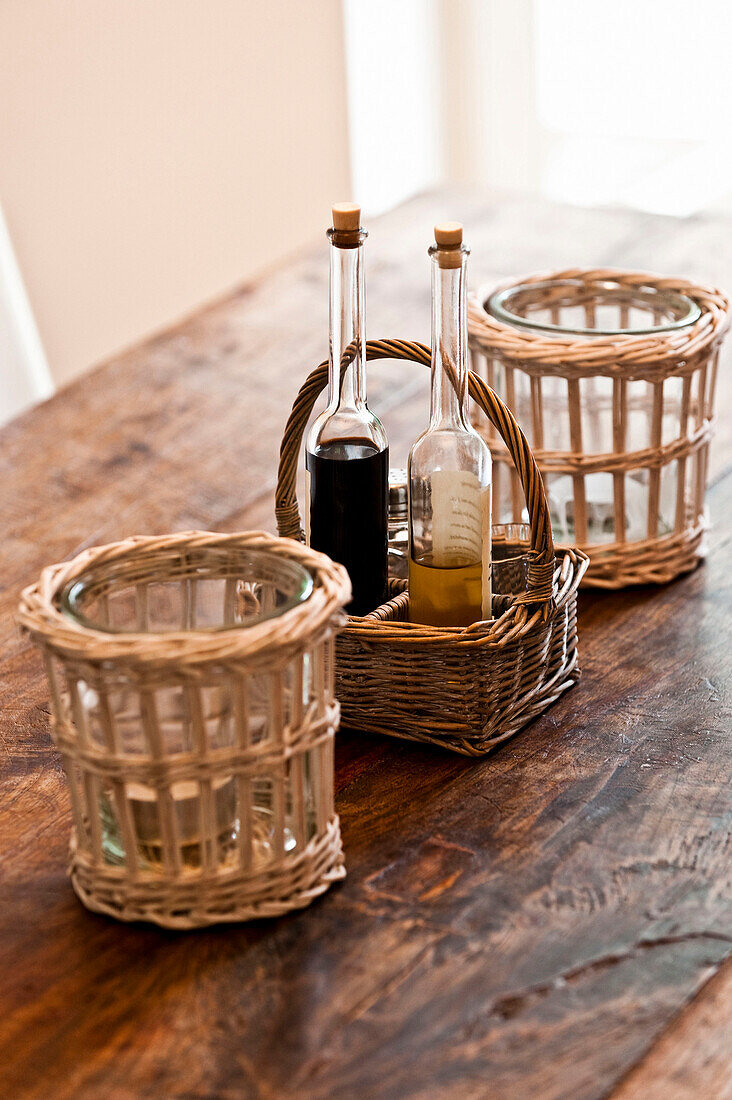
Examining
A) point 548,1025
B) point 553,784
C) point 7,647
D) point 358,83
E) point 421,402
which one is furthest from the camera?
point 358,83

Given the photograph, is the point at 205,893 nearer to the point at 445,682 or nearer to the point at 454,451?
the point at 445,682

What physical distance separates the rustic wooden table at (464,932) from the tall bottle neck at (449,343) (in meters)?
0.27

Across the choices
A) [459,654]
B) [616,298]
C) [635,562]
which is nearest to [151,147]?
[616,298]

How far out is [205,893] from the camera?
30.7 inches

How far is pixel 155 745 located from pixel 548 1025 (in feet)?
0.90

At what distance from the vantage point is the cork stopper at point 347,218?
0.89 meters

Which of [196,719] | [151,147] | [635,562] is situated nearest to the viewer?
[196,719]

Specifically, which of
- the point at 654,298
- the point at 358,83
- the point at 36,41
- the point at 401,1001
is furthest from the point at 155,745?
the point at 358,83

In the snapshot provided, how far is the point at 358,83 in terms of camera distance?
403 centimetres

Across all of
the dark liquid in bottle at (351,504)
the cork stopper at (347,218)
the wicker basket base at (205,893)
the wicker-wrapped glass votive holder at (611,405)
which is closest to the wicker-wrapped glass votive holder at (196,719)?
the wicker basket base at (205,893)

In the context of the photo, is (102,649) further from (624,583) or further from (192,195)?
(192,195)

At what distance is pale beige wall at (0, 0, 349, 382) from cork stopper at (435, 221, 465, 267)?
2366 millimetres

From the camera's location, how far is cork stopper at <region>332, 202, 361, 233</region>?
89cm

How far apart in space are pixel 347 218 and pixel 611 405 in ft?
1.48
